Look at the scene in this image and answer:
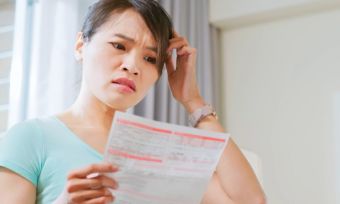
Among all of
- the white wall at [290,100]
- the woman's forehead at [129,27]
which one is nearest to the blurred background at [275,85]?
the white wall at [290,100]

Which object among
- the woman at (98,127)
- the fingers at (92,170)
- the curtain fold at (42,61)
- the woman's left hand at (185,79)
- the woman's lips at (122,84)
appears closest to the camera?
the fingers at (92,170)

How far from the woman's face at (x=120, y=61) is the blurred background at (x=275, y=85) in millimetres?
1034

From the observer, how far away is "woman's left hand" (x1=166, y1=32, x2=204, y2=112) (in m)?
1.30

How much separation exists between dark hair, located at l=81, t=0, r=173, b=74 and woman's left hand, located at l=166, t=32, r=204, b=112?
0.56ft

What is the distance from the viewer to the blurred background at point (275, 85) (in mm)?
2424

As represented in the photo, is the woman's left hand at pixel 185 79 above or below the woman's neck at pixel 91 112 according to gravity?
above

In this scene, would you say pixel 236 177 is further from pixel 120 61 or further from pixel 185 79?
pixel 120 61

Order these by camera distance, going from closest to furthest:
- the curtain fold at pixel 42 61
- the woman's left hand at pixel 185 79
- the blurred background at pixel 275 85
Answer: the woman's left hand at pixel 185 79 → the curtain fold at pixel 42 61 → the blurred background at pixel 275 85

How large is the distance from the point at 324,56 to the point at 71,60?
1391mm

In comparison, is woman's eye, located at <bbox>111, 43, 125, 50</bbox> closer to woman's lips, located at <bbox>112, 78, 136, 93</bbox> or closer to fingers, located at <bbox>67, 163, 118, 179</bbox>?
woman's lips, located at <bbox>112, 78, 136, 93</bbox>

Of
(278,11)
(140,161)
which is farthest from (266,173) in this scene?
(140,161)

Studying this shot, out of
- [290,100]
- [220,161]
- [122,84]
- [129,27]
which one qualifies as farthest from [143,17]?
[290,100]

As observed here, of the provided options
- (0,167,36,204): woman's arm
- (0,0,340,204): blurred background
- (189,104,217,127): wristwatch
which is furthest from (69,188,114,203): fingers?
(0,0,340,204): blurred background

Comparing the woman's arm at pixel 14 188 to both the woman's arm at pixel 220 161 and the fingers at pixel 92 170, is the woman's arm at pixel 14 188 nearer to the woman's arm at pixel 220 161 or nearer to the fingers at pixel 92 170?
the fingers at pixel 92 170
